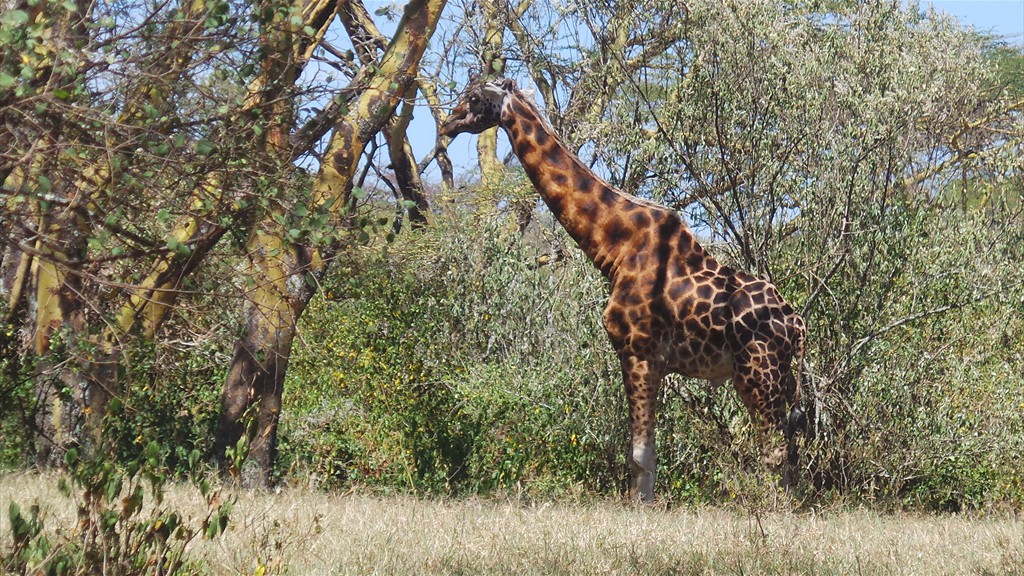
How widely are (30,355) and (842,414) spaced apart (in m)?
6.65

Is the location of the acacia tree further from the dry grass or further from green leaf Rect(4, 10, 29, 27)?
the dry grass

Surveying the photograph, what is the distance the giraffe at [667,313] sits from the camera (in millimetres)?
7500

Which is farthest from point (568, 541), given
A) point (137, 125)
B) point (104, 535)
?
point (137, 125)

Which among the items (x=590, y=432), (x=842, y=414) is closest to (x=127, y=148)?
(x=590, y=432)

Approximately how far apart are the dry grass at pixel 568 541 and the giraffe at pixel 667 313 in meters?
0.72

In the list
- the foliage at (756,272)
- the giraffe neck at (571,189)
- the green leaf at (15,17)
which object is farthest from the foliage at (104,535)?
the giraffe neck at (571,189)

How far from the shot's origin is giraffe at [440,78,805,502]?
750cm

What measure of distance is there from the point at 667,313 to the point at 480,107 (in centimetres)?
222

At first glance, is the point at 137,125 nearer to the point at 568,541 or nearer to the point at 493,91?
the point at 568,541

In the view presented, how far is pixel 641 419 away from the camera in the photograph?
7.67 meters

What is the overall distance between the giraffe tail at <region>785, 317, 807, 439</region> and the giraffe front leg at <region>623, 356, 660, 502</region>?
1.03 metres

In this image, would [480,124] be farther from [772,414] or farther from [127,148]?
[127,148]

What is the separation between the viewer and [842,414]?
8.88m

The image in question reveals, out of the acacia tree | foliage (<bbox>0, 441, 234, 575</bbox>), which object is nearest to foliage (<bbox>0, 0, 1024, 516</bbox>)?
the acacia tree
